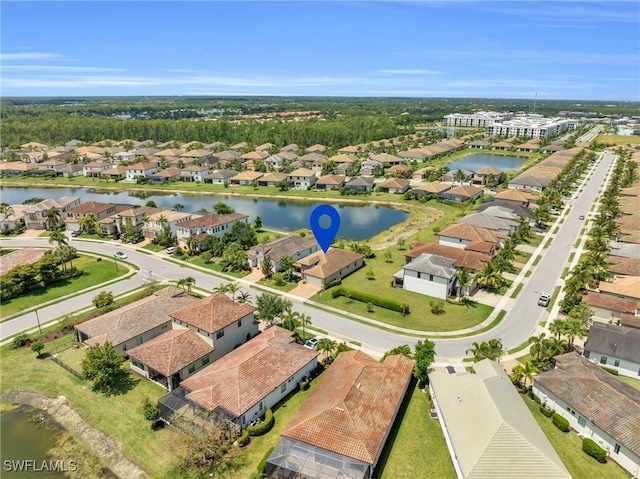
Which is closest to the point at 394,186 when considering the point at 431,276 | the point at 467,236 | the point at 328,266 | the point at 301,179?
the point at 301,179

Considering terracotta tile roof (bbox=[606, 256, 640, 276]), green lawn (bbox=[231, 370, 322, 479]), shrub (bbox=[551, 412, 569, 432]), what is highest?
terracotta tile roof (bbox=[606, 256, 640, 276])

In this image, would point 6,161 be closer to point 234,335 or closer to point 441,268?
point 234,335

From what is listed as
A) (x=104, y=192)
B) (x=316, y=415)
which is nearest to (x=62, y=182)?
(x=104, y=192)

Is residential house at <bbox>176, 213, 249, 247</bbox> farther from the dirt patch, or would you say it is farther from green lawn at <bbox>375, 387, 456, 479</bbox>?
green lawn at <bbox>375, 387, 456, 479</bbox>

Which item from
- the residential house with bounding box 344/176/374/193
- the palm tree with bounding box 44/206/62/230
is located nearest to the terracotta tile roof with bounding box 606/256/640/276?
the residential house with bounding box 344/176/374/193

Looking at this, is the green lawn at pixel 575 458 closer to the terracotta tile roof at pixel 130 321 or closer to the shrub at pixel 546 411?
the shrub at pixel 546 411

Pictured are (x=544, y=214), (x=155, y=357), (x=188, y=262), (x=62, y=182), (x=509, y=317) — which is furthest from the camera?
(x=62, y=182)
